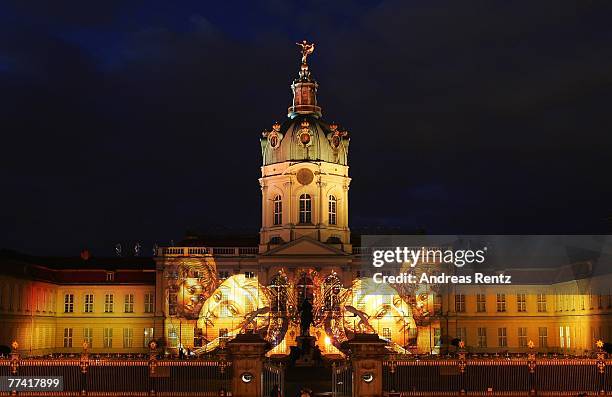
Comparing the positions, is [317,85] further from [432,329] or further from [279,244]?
[432,329]

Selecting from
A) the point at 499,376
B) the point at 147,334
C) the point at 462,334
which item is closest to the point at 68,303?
the point at 147,334

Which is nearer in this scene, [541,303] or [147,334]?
[541,303]

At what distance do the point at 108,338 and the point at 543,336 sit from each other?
124 ft

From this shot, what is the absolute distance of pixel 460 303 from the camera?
86.9m

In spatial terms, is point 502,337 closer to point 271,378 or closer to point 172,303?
point 172,303

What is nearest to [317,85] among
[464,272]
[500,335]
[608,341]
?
[464,272]

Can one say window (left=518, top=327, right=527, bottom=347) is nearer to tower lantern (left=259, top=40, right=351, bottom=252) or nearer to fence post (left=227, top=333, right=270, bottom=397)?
tower lantern (left=259, top=40, right=351, bottom=252)

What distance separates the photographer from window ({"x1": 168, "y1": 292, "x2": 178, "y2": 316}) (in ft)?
279

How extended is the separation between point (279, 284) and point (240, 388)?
158 feet

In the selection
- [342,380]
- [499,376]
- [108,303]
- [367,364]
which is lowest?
[342,380]

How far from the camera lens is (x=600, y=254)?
7838 centimetres

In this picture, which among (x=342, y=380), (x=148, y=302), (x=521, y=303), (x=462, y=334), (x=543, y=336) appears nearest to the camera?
(x=342, y=380)

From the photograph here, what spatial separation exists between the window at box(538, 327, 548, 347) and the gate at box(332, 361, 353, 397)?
2008 inches

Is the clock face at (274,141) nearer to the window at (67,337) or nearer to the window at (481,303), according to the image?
the window at (481,303)
